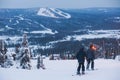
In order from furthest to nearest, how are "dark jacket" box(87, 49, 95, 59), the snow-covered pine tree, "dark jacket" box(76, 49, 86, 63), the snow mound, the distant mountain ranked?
the snow mound
the distant mountain
the snow-covered pine tree
"dark jacket" box(87, 49, 95, 59)
"dark jacket" box(76, 49, 86, 63)

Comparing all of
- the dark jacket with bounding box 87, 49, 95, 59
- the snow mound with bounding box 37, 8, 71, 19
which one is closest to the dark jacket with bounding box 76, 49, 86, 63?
the dark jacket with bounding box 87, 49, 95, 59

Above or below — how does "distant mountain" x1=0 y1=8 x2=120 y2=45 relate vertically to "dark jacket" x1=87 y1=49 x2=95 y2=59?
below

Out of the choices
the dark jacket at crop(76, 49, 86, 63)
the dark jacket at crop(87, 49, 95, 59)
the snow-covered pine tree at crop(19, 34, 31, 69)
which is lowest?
the snow-covered pine tree at crop(19, 34, 31, 69)

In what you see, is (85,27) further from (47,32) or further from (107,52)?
(107,52)

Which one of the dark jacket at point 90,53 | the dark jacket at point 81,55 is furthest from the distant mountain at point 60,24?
the dark jacket at point 81,55

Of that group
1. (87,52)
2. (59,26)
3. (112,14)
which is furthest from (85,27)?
(87,52)

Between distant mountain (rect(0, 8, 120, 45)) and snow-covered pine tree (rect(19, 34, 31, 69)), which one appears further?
distant mountain (rect(0, 8, 120, 45))

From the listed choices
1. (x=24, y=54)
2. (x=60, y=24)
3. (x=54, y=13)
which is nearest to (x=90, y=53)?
(x=24, y=54)

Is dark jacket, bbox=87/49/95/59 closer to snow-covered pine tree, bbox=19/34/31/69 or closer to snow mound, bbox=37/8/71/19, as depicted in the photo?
snow-covered pine tree, bbox=19/34/31/69

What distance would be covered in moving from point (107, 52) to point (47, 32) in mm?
37189

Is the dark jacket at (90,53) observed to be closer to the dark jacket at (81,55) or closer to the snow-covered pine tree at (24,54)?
the dark jacket at (81,55)

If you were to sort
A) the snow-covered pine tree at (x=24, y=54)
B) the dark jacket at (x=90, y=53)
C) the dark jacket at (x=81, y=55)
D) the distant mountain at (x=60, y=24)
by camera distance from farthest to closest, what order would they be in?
the distant mountain at (x=60, y=24) < the snow-covered pine tree at (x=24, y=54) < the dark jacket at (x=90, y=53) < the dark jacket at (x=81, y=55)

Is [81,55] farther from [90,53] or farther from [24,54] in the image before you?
[24,54]

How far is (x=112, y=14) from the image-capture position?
55.6 meters
